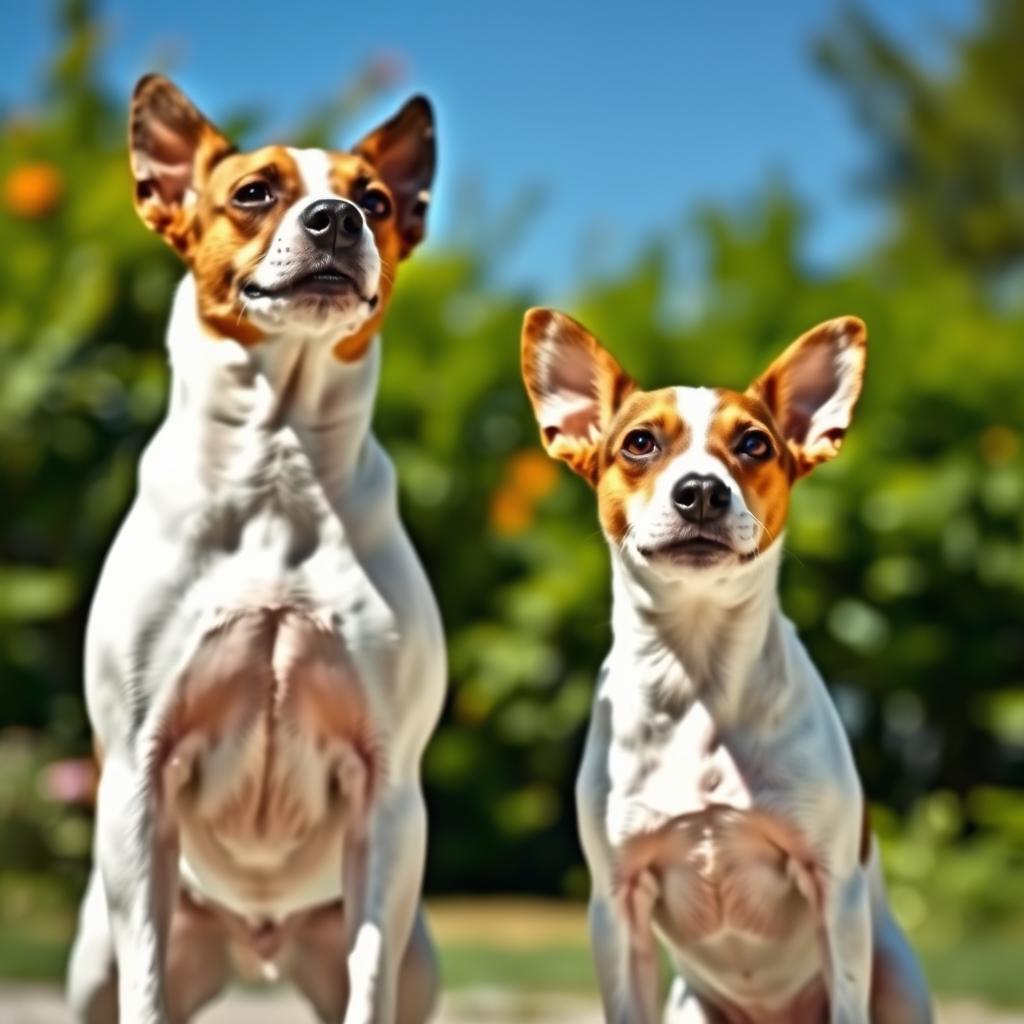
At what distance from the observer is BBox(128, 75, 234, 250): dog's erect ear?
3.73 m

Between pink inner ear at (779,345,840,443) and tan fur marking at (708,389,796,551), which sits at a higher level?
pink inner ear at (779,345,840,443)

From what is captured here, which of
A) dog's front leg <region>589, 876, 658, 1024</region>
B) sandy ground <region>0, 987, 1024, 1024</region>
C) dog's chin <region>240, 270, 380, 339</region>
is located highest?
dog's chin <region>240, 270, 380, 339</region>

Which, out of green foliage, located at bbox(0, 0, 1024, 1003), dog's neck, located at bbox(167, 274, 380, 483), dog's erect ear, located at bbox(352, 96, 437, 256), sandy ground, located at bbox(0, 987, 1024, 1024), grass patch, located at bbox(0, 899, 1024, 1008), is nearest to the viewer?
dog's neck, located at bbox(167, 274, 380, 483)

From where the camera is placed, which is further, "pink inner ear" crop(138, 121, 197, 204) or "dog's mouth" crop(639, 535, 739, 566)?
"pink inner ear" crop(138, 121, 197, 204)

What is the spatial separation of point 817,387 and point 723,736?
75cm

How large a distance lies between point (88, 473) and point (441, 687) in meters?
4.81

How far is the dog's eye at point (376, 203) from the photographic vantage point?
3.60m

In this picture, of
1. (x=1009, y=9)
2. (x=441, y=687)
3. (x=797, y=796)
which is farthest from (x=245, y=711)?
(x=1009, y=9)

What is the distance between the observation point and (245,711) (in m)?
3.45

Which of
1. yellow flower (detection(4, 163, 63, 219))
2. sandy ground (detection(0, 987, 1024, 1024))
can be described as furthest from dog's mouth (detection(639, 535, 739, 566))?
yellow flower (detection(4, 163, 63, 219))

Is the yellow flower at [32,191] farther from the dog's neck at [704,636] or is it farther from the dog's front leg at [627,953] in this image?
the dog's front leg at [627,953]

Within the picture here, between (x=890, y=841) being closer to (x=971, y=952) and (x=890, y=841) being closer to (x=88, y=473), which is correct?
(x=971, y=952)

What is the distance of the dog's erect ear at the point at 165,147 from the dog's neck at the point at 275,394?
0.27 meters

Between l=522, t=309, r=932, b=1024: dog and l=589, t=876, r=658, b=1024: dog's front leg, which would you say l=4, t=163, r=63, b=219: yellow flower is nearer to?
l=522, t=309, r=932, b=1024: dog
